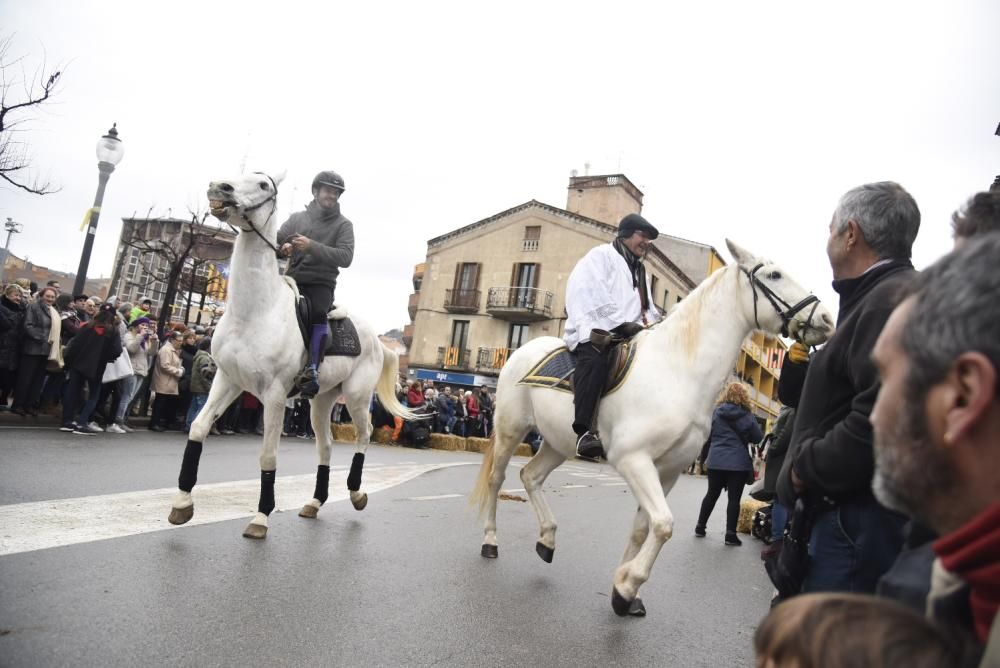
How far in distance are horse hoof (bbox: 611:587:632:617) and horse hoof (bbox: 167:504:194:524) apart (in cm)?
297

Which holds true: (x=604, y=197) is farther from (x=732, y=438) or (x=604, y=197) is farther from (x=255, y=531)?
(x=255, y=531)

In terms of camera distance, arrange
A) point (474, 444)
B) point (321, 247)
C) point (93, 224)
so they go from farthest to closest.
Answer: point (474, 444) → point (93, 224) → point (321, 247)

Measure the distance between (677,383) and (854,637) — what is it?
12.7 ft

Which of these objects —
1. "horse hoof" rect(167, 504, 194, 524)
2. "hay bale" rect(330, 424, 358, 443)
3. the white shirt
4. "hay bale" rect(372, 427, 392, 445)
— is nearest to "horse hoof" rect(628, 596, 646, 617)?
the white shirt

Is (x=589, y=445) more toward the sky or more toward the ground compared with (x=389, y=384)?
more toward the ground

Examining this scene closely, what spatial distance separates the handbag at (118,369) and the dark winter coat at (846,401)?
11.8m

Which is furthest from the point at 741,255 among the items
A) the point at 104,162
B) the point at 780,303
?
the point at 104,162

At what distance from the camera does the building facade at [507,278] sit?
4525cm

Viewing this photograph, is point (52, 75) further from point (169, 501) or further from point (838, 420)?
point (838, 420)

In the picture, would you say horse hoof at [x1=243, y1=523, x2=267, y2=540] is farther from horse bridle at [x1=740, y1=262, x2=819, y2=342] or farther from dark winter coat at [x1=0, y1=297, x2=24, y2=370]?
dark winter coat at [x1=0, y1=297, x2=24, y2=370]

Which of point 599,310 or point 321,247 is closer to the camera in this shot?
point 599,310

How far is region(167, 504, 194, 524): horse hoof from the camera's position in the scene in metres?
5.13

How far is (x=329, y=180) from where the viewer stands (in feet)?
22.5

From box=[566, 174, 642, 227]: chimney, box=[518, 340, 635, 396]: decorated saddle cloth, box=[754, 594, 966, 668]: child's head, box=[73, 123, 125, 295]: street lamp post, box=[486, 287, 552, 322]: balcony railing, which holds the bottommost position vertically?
box=[754, 594, 966, 668]: child's head
